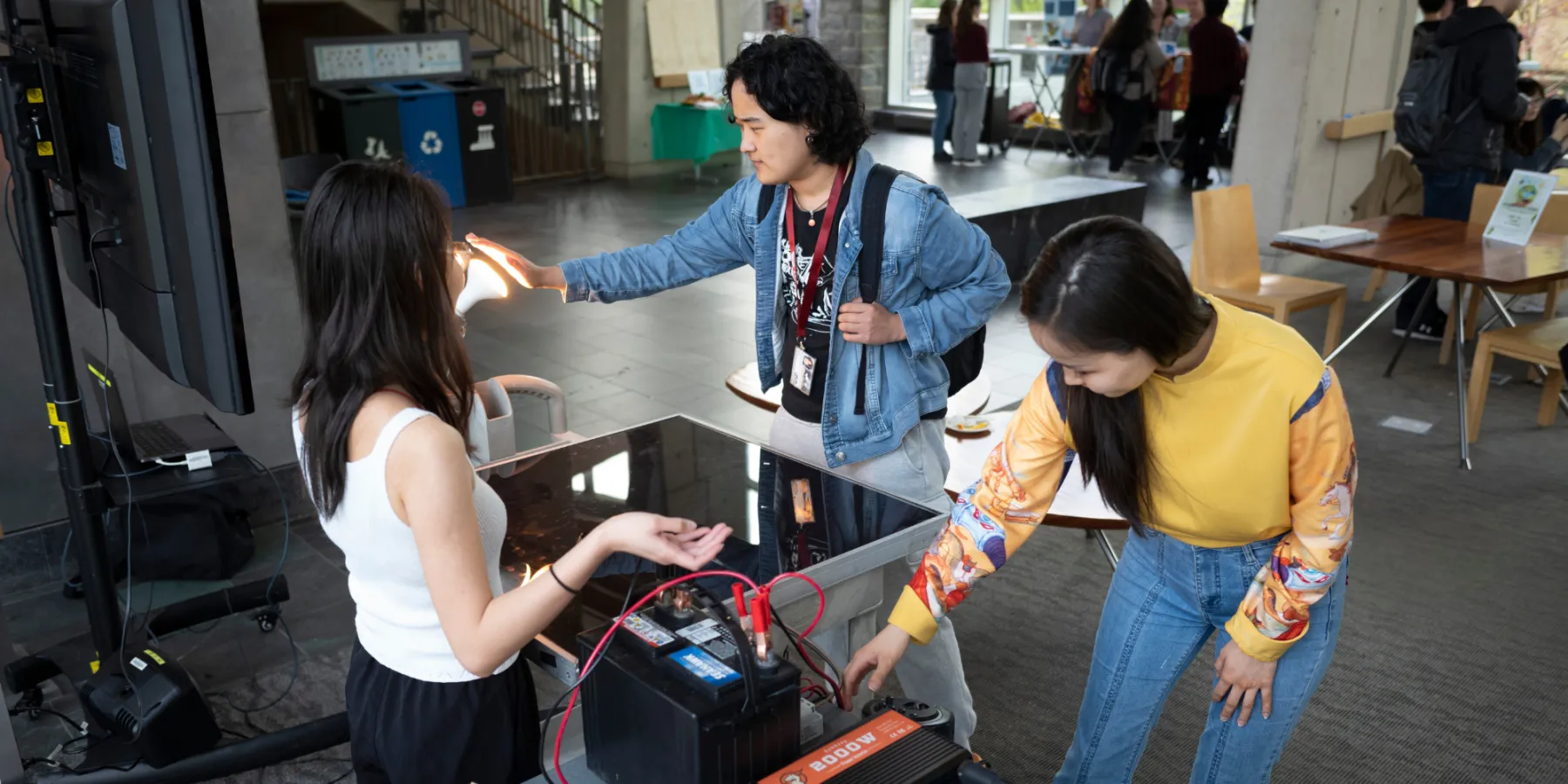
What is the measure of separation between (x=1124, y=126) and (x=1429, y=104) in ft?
16.7

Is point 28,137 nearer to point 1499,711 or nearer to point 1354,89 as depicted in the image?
point 1499,711

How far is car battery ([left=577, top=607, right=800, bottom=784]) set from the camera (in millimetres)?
1149

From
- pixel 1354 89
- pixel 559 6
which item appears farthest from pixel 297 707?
pixel 559 6

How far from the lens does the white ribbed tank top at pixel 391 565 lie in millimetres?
1370

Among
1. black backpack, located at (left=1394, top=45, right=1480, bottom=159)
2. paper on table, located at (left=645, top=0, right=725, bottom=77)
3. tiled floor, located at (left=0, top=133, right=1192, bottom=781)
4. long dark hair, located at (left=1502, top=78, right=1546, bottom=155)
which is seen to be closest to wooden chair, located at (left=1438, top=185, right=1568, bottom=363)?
black backpack, located at (left=1394, top=45, right=1480, bottom=159)

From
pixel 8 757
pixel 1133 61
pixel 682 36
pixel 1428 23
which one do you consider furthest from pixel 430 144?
A: pixel 8 757

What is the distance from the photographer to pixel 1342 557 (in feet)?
5.08

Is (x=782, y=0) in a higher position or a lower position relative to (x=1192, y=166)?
higher

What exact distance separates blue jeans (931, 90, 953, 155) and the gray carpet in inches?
248

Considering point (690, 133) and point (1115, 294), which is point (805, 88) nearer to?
point (1115, 294)

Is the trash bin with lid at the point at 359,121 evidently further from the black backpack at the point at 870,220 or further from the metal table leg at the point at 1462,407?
the black backpack at the point at 870,220

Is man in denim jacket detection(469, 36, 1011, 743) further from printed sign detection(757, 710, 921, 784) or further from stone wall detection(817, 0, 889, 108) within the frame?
stone wall detection(817, 0, 889, 108)

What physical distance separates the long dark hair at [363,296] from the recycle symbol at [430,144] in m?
8.03

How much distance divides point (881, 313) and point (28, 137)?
58.7 inches
